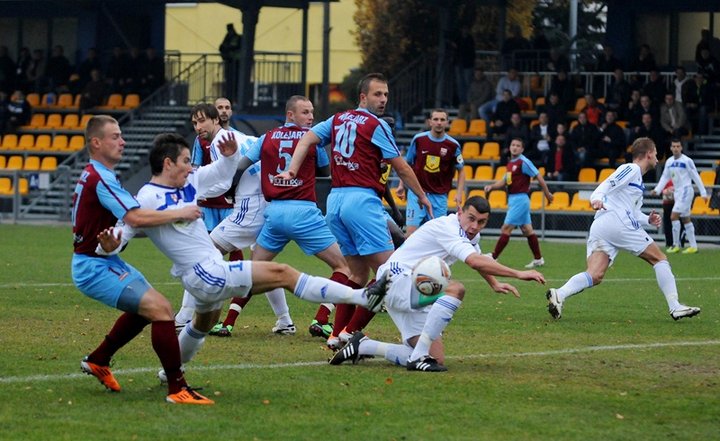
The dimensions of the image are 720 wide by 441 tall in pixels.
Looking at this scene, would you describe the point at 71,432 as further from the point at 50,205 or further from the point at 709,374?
the point at 50,205

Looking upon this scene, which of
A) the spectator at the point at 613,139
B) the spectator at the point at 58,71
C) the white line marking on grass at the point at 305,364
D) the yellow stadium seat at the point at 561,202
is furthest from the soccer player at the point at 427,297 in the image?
the spectator at the point at 58,71

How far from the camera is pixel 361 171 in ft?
34.9

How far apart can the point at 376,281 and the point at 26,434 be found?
8.25 feet

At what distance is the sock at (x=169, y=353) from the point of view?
7.92m

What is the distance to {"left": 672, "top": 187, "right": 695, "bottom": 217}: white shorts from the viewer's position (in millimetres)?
24000

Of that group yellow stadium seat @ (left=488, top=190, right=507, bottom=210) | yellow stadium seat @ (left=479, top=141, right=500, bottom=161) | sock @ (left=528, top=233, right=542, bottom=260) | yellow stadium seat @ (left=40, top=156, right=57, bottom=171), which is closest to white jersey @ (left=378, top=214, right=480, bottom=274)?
sock @ (left=528, top=233, right=542, bottom=260)

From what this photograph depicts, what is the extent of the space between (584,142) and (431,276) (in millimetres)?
21229

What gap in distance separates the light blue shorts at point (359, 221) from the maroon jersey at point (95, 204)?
8.90 ft

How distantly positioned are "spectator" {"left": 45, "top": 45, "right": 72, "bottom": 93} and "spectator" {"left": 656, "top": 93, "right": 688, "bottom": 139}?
18.4 m

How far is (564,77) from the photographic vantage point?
102ft

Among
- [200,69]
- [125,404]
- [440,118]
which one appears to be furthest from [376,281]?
[200,69]

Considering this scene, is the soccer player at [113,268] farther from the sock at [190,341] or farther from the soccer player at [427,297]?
the soccer player at [427,297]

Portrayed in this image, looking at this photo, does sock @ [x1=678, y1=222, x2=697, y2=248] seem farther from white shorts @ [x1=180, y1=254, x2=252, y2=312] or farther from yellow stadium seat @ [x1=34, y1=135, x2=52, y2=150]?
yellow stadium seat @ [x1=34, y1=135, x2=52, y2=150]

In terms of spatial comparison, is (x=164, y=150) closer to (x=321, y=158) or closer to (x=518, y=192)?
(x=321, y=158)
